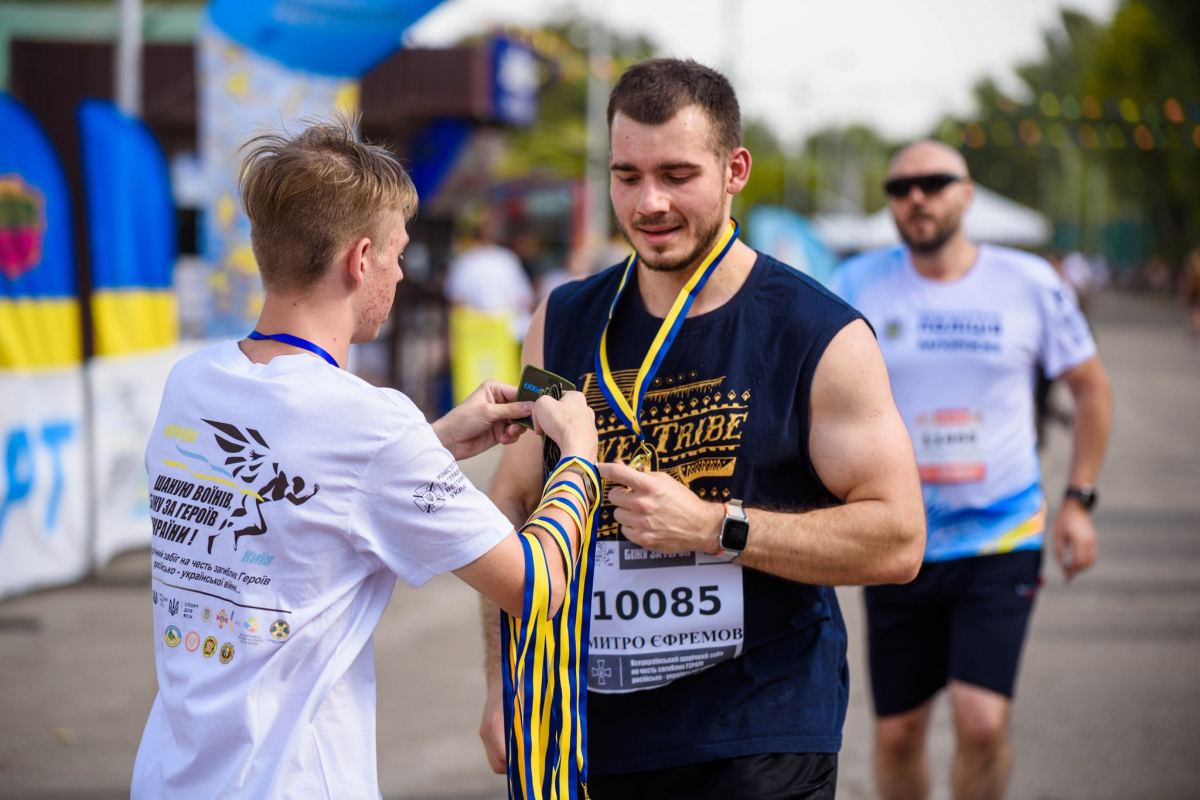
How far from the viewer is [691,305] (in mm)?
2688

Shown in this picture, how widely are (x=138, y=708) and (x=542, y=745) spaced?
368cm

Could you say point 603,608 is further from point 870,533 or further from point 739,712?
point 870,533

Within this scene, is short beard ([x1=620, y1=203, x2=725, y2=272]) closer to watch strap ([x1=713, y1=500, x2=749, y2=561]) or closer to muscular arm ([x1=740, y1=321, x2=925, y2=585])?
muscular arm ([x1=740, y1=321, x2=925, y2=585])

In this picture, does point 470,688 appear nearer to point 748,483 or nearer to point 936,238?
point 936,238

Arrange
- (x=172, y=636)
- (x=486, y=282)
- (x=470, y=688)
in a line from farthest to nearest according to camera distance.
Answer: (x=486, y=282) → (x=470, y=688) → (x=172, y=636)

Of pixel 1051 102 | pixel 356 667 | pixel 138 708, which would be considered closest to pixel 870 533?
pixel 356 667

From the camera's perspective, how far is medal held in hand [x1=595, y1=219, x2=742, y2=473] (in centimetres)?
260

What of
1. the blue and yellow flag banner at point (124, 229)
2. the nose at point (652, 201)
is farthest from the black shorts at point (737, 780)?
the blue and yellow flag banner at point (124, 229)

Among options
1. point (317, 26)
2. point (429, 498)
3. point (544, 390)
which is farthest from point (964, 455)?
point (317, 26)

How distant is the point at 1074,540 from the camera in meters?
4.16

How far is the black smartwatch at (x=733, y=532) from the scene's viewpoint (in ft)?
7.84

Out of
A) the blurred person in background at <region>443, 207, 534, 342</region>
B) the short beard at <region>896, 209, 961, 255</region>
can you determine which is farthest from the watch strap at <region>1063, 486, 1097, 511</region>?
the blurred person in background at <region>443, 207, 534, 342</region>

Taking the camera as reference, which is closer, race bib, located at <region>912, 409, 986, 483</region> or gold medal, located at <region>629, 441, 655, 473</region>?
gold medal, located at <region>629, 441, 655, 473</region>

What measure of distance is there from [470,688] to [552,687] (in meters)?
3.55
